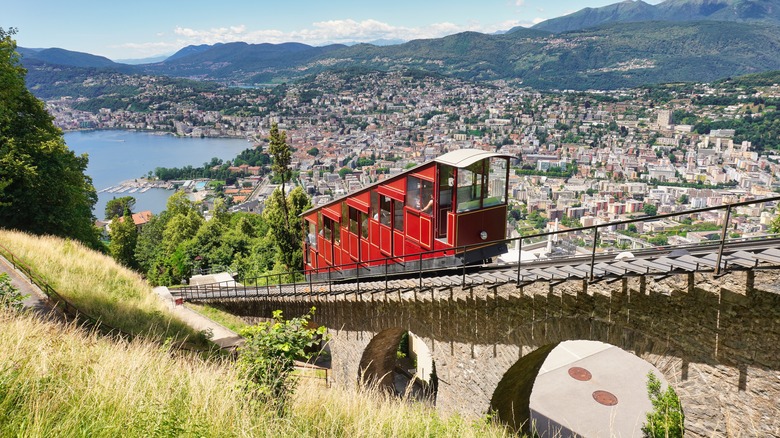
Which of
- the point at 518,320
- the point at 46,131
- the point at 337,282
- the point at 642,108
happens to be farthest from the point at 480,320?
the point at 642,108

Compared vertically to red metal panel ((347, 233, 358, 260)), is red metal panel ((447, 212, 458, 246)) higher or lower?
higher

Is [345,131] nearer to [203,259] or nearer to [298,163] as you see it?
[298,163]

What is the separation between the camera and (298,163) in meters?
113

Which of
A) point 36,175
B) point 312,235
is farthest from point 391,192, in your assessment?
point 36,175

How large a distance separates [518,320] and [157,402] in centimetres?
537

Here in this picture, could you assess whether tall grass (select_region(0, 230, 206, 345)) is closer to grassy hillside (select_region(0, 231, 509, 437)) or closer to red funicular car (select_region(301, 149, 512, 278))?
grassy hillside (select_region(0, 231, 509, 437))

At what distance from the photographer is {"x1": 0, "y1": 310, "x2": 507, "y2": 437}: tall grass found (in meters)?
3.62

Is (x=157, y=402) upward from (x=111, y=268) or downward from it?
upward

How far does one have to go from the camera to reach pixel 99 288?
11.7 metres

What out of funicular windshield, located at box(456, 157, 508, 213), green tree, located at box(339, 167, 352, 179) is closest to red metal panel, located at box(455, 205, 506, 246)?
funicular windshield, located at box(456, 157, 508, 213)

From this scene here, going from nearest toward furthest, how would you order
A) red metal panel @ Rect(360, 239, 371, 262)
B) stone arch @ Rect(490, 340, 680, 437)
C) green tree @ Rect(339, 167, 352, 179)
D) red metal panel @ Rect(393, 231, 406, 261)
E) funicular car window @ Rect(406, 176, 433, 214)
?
funicular car window @ Rect(406, 176, 433, 214), red metal panel @ Rect(393, 231, 406, 261), red metal panel @ Rect(360, 239, 371, 262), stone arch @ Rect(490, 340, 680, 437), green tree @ Rect(339, 167, 352, 179)

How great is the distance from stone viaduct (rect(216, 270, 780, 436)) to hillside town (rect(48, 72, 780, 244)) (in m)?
4.34

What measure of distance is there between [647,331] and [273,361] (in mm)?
4745

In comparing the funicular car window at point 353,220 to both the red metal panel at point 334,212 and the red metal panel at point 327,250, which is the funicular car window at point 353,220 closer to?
the red metal panel at point 334,212
